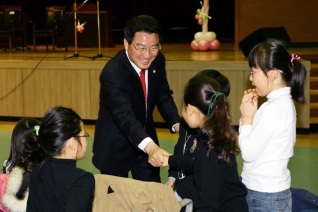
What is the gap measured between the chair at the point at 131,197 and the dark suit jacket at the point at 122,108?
0.71m

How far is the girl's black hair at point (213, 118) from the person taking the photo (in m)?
2.61

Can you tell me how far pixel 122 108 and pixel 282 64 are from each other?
3.25ft

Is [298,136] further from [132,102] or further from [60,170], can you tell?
[60,170]

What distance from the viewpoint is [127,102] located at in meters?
3.47

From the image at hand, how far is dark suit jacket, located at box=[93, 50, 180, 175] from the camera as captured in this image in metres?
3.48

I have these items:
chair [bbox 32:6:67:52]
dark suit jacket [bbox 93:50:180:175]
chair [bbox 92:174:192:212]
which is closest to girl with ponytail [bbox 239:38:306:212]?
chair [bbox 92:174:192:212]

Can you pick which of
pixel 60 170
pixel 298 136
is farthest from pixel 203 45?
pixel 60 170

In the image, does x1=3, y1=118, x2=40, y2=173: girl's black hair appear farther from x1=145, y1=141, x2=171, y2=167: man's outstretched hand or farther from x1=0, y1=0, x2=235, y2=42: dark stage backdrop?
x1=0, y1=0, x2=235, y2=42: dark stage backdrop

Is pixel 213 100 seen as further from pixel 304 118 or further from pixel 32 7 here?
pixel 32 7

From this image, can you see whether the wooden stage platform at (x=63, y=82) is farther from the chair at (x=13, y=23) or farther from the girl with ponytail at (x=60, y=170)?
the girl with ponytail at (x=60, y=170)

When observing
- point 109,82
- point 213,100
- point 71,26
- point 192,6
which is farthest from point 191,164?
point 192,6

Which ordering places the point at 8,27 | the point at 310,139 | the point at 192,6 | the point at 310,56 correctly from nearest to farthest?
the point at 310,139
the point at 310,56
the point at 8,27
the point at 192,6

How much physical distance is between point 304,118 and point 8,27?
21.0 feet

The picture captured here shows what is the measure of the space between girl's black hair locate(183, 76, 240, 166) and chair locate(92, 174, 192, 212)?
0.28m
